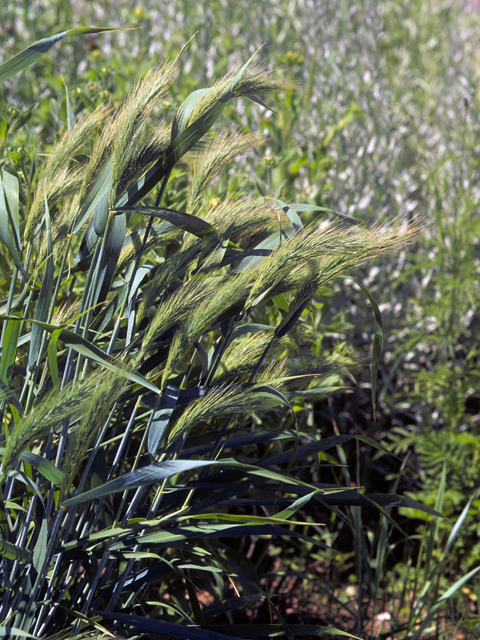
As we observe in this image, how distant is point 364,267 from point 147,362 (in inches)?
63.1

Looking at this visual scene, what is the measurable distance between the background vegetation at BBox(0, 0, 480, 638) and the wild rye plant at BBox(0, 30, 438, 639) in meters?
0.08

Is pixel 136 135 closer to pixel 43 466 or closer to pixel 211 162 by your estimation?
pixel 211 162

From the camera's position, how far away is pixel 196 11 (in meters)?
3.38

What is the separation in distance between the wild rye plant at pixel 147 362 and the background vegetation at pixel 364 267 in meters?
0.08

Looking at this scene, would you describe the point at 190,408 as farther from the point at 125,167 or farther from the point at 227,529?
the point at 125,167

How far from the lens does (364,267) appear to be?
2373mm

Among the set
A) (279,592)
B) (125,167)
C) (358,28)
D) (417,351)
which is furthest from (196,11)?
(279,592)

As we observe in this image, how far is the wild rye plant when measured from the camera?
79 centimetres

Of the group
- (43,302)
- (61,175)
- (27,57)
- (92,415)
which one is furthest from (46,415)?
(27,57)

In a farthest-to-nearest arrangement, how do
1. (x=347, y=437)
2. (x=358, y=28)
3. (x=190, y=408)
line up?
(x=358, y=28) → (x=347, y=437) → (x=190, y=408)

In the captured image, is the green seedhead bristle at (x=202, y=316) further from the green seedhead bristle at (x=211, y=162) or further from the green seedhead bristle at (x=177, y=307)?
the green seedhead bristle at (x=211, y=162)

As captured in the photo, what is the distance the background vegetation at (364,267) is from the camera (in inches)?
57.5

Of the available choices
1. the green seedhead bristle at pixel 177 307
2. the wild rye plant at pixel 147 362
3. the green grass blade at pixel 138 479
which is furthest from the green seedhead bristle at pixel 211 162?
the green grass blade at pixel 138 479

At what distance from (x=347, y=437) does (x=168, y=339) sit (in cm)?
35
